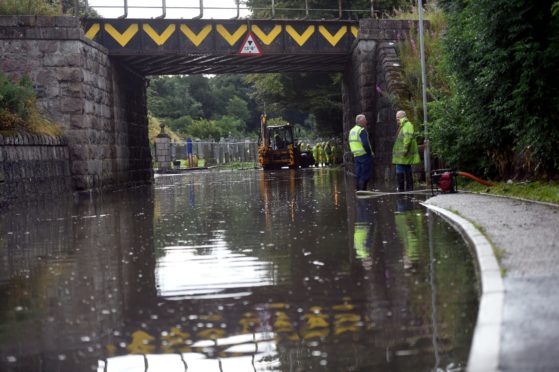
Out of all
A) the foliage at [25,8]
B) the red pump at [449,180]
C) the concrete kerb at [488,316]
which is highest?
the foliage at [25,8]

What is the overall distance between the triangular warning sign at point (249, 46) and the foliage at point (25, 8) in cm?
621

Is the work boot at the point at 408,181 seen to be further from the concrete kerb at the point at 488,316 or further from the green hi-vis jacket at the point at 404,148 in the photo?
the concrete kerb at the point at 488,316

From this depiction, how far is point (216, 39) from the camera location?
30.4 m

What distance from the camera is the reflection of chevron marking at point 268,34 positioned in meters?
30.7

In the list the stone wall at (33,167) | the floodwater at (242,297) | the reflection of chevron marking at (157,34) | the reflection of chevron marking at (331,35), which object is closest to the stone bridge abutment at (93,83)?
the reflection of chevron marking at (331,35)

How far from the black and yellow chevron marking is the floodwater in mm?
17896

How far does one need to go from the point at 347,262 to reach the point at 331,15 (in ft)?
120

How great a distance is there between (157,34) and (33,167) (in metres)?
8.76

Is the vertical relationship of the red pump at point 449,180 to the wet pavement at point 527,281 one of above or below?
above

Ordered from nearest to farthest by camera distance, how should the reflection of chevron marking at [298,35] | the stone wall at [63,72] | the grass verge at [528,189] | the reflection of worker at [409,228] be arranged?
the reflection of worker at [409,228]
the grass verge at [528,189]
the stone wall at [63,72]
the reflection of chevron marking at [298,35]

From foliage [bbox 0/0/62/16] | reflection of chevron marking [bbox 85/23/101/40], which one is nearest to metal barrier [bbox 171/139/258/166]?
reflection of chevron marking [bbox 85/23/101/40]

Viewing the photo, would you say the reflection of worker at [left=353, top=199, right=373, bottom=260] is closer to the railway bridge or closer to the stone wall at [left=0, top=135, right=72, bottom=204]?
the stone wall at [left=0, top=135, right=72, bottom=204]

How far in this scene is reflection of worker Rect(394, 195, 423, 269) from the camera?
8.70 metres

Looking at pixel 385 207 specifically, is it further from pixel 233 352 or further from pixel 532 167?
pixel 233 352
